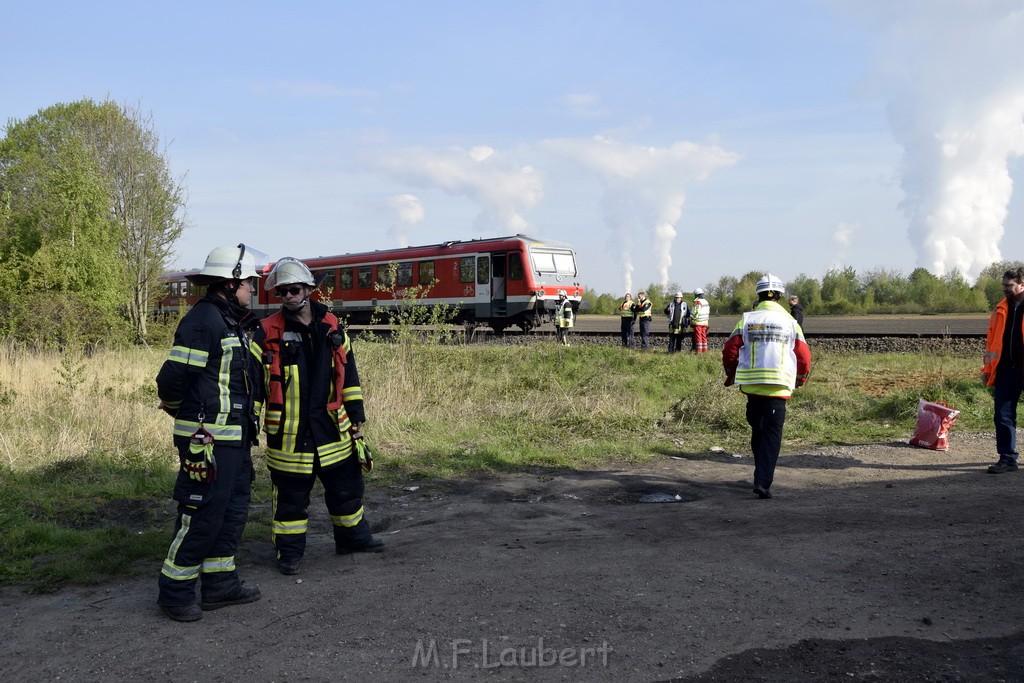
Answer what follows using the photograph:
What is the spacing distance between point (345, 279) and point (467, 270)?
21.8 feet

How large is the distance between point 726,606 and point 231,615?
257cm

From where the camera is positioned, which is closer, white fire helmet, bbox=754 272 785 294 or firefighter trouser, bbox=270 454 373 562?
firefighter trouser, bbox=270 454 373 562

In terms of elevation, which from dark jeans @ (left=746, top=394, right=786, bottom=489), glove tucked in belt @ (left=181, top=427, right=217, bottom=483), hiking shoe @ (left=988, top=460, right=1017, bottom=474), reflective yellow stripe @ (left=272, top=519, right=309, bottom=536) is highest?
glove tucked in belt @ (left=181, top=427, right=217, bottom=483)

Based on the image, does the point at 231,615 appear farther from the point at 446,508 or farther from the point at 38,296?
the point at 38,296

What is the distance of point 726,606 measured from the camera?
13.7 feet

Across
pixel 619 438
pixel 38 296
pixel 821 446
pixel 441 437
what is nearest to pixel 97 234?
pixel 38 296

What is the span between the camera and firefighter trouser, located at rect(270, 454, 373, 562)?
4953mm

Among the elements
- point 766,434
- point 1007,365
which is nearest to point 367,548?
point 766,434

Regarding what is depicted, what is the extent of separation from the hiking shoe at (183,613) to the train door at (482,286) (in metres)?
21.9

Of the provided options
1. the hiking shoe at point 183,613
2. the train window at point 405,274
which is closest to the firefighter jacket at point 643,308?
the train window at point 405,274

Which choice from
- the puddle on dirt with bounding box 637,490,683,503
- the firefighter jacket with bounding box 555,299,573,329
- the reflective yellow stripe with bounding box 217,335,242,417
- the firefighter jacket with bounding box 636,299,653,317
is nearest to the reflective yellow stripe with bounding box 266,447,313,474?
the reflective yellow stripe with bounding box 217,335,242,417

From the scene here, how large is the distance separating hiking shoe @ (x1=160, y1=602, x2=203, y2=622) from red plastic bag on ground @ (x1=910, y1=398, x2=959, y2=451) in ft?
24.9

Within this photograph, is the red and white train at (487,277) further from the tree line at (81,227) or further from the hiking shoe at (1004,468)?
the hiking shoe at (1004,468)

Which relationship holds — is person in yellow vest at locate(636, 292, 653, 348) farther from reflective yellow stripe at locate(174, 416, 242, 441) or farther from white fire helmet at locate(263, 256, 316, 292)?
reflective yellow stripe at locate(174, 416, 242, 441)
